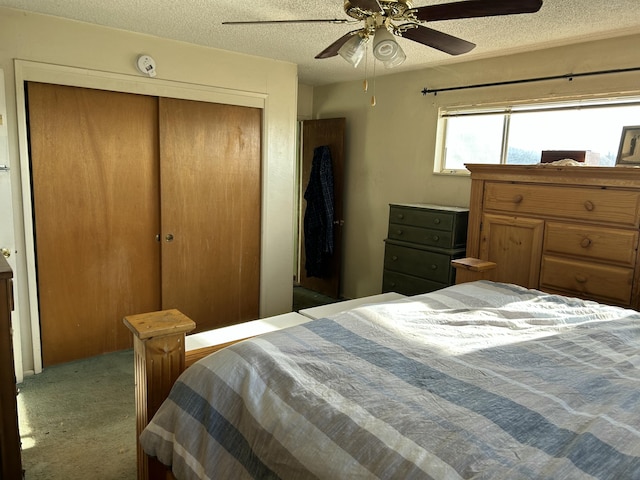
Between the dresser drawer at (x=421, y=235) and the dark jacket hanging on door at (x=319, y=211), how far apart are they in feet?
3.34

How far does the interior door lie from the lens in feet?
15.6

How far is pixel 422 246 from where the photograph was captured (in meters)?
3.64

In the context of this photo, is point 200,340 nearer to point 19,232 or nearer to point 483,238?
point 19,232

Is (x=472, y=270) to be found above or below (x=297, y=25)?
below

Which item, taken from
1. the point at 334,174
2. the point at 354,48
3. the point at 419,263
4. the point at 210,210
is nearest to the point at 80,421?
the point at 210,210

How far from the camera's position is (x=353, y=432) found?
1.02 meters

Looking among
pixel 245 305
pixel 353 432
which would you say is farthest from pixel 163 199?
pixel 353 432

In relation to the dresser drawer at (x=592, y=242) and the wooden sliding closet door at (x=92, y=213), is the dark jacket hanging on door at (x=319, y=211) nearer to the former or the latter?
the wooden sliding closet door at (x=92, y=213)

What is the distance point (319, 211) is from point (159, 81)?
2.05 meters

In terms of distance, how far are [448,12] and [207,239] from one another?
2544mm

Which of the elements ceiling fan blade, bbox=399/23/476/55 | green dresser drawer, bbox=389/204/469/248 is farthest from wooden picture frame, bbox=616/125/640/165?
ceiling fan blade, bbox=399/23/476/55

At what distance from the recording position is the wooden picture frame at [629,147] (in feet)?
9.00

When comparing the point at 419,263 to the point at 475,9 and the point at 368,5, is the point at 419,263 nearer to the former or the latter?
the point at 475,9

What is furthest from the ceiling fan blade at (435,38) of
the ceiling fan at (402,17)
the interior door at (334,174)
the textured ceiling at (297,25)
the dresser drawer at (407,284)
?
the interior door at (334,174)
